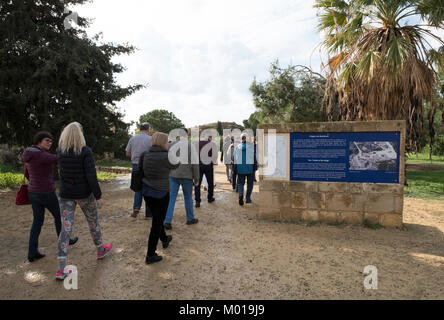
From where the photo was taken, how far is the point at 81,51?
10.1m

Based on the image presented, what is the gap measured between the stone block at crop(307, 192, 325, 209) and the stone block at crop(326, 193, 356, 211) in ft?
0.33

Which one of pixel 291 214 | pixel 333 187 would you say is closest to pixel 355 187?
pixel 333 187

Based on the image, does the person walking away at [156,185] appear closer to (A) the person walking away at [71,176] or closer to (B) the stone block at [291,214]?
(A) the person walking away at [71,176]

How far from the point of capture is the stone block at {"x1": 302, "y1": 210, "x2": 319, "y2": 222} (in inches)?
209

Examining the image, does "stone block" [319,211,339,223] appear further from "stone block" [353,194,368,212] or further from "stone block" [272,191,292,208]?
"stone block" [272,191,292,208]

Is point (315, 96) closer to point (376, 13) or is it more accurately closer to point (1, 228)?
point (376, 13)

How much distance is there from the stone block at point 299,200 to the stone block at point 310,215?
4.8 inches

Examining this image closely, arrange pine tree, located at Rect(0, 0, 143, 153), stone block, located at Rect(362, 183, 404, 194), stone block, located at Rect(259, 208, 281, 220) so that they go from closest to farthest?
stone block, located at Rect(362, 183, 404, 194) < stone block, located at Rect(259, 208, 281, 220) < pine tree, located at Rect(0, 0, 143, 153)

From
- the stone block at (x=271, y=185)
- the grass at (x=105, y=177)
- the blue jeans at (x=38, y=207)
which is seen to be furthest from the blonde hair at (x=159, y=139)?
the grass at (x=105, y=177)

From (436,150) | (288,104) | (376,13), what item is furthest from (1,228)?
(436,150)

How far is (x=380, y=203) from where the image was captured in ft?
16.5

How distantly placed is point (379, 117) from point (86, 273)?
26.1ft

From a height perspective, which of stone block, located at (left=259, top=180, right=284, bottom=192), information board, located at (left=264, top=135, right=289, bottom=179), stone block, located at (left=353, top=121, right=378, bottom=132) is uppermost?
stone block, located at (left=353, top=121, right=378, bottom=132)

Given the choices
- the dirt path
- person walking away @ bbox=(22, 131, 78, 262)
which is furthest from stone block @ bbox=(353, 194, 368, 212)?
person walking away @ bbox=(22, 131, 78, 262)
